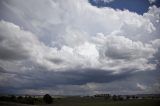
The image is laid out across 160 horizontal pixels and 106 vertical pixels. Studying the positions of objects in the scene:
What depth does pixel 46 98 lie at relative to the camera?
527 ft
